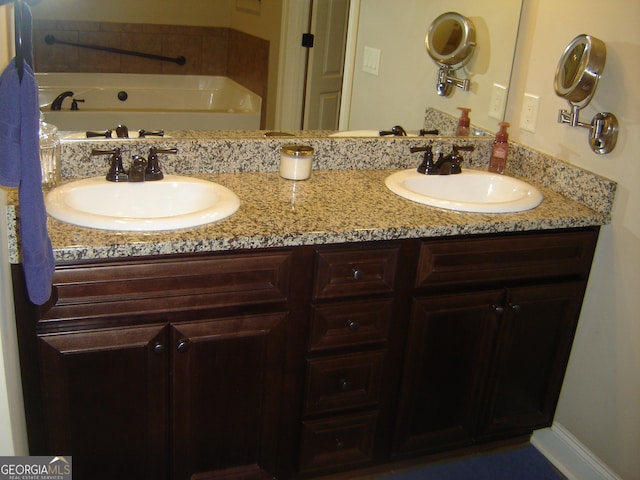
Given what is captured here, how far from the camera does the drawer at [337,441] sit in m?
1.96

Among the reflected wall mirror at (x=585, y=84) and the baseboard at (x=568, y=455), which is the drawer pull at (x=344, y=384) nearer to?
the baseboard at (x=568, y=455)

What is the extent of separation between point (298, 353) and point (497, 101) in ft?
3.80

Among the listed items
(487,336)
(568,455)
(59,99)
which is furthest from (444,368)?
(59,99)

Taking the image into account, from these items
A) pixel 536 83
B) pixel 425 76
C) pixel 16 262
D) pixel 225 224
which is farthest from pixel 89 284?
pixel 536 83

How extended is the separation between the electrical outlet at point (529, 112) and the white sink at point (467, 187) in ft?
0.63

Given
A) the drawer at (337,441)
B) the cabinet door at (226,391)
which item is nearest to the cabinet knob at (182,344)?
the cabinet door at (226,391)

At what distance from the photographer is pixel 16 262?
5.01 ft

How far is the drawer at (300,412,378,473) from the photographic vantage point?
196 cm

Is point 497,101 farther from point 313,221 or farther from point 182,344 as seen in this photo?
point 182,344

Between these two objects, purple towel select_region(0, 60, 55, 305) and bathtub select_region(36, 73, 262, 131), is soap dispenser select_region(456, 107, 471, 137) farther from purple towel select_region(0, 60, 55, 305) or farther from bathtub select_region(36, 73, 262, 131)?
purple towel select_region(0, 60, 55, 305)

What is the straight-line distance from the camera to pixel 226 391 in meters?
1.80

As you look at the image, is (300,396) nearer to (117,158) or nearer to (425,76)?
(117,158)

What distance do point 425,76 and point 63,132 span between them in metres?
1.19

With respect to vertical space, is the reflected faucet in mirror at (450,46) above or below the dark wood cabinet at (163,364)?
above
